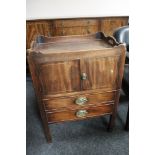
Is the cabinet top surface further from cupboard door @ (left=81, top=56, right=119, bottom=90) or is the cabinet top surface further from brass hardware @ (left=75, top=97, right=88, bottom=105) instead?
brass hardware @ (left=75, top=97, right=88, bottom=105)

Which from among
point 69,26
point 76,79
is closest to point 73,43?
point 76,79

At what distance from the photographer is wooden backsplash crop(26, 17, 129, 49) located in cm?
211

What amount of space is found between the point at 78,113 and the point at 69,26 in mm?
1329

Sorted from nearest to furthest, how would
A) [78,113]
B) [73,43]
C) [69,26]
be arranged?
[78,113], [73,43], [69,26]

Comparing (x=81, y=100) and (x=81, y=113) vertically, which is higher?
(x=81, y=100)

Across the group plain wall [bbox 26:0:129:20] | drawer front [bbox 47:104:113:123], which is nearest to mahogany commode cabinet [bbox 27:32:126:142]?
drawer front [bbox 47:104:113:123]

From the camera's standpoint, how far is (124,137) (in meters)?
1.30

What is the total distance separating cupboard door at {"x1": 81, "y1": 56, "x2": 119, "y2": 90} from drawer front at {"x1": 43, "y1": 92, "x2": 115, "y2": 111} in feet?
0.22

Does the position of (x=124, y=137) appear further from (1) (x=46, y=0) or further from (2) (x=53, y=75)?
(1) (x=46, y=0)

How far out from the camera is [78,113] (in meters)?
1.17

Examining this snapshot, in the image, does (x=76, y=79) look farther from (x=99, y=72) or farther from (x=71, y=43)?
(x=71, y=43)
